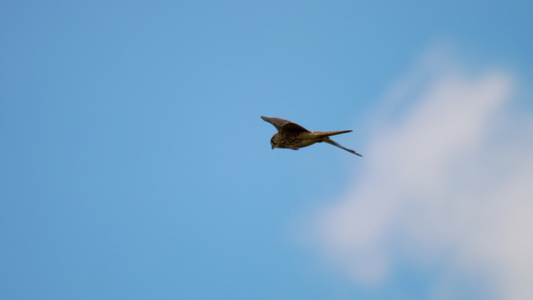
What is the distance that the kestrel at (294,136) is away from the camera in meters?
21.3

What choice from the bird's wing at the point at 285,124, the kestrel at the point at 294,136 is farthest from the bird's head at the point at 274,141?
the bird's wing at the point at 285,124

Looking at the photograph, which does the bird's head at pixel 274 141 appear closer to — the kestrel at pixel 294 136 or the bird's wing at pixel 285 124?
the kestrel at pixel 294 136

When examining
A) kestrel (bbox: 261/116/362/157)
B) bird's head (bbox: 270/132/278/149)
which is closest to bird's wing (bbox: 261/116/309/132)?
kestrel (bbox: 261/116/362/157)

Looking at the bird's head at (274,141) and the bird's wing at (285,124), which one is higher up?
the bird's head at (274,141)

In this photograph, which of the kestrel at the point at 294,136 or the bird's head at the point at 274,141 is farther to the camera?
the bird's head at the point at 274,141

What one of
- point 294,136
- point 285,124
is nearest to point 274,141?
A: point 294,136

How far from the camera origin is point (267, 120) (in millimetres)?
21922

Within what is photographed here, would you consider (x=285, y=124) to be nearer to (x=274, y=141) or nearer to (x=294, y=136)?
(x=294, y=136)

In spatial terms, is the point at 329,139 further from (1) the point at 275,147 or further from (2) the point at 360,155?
(1) the point at 275,147

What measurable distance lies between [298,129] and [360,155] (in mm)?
2974

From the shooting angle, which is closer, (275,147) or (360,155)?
(360,155)

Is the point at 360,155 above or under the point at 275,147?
under

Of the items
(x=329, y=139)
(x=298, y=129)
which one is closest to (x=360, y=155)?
(x=329, y=139)

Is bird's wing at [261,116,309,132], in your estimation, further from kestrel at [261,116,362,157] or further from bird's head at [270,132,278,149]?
bird's head at [270,132,278,149]
